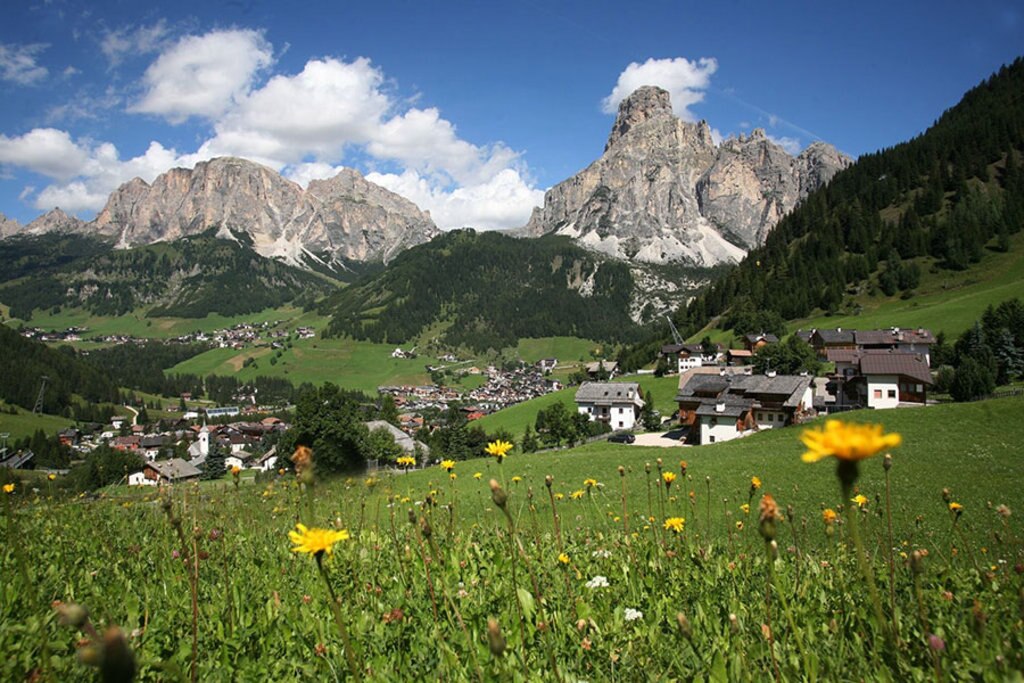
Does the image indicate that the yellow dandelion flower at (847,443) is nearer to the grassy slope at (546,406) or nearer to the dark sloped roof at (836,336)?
the grassy slope at (546,406)

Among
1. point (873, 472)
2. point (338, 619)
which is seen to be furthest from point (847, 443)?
point (873, 472)

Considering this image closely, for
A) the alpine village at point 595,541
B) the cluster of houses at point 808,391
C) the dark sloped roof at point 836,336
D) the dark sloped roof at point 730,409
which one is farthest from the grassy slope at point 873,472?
the dark sloped roof at point 836,336

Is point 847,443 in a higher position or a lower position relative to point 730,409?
higher

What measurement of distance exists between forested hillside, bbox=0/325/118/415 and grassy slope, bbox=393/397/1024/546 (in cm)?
16197

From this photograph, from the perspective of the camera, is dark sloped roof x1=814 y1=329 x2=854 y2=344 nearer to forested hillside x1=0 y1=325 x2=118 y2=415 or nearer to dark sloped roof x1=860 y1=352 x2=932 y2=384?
dark sloped roof x1=860 y1=352 x2=932 y2=384

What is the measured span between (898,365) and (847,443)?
179 ft

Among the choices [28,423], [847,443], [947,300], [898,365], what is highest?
[947,300]

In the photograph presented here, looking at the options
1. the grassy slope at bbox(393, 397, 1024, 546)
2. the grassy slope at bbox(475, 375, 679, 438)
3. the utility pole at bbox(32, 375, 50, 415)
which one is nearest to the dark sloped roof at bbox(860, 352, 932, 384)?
the grassy slope at bbox(393, 397, 1024, 546)

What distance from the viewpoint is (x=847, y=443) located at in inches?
53.6

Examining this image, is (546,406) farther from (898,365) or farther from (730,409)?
(898,365)

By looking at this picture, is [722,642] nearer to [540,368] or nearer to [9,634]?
[9,634]

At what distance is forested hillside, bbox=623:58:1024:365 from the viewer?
92000 mm

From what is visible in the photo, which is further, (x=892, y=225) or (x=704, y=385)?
(x=892, y=225)

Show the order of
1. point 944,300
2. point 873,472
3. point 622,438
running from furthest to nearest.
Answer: point 944,300
point 622,438
point 873,472
